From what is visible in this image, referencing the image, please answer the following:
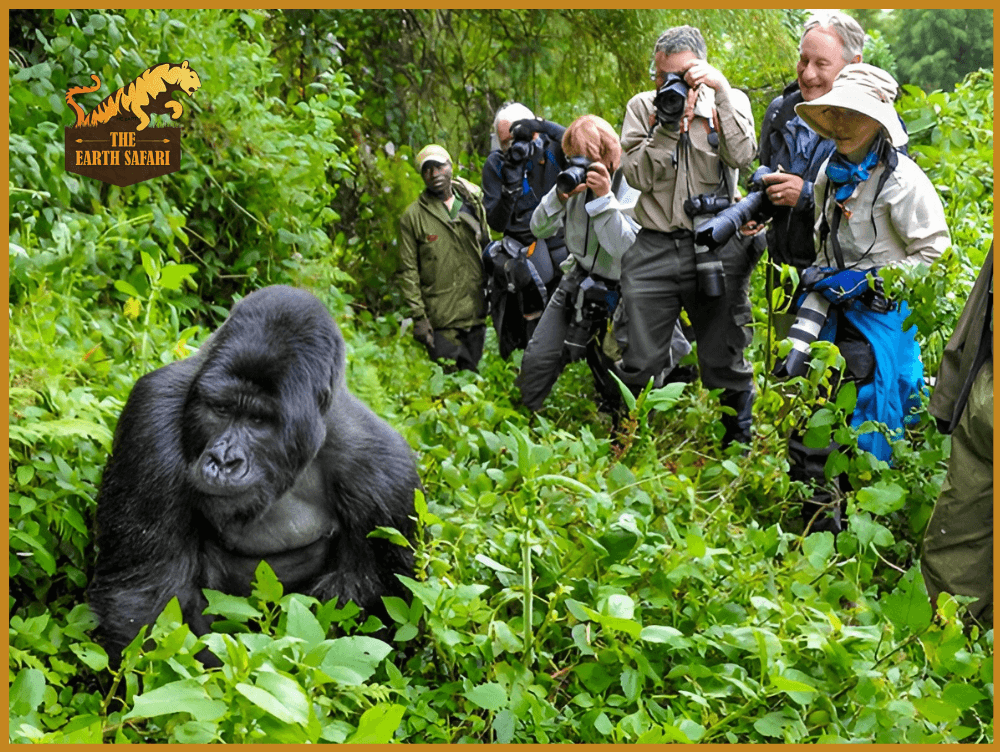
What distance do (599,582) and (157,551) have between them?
0.99m

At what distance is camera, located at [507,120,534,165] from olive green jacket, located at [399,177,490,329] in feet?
2.40

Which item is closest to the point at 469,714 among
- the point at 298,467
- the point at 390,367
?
the point at 298,467

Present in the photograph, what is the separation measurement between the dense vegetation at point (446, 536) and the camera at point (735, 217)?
404 millimetres

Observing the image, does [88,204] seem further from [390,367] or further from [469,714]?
[469,714]

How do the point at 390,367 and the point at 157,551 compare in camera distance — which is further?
the point at 390,367

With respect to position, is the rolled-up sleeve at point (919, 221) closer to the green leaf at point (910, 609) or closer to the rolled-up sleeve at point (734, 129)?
the rolled-up sleeve at point (734, 129)

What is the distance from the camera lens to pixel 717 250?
13.9 feet

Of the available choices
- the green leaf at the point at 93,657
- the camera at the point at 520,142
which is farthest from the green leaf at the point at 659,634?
the camera at the point at 520,142

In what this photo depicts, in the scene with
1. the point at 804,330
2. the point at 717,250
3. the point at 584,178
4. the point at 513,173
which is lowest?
the point at 804,330

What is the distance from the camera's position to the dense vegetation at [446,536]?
1965 mm

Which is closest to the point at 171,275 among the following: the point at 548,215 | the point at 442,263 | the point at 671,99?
the point at 548,215

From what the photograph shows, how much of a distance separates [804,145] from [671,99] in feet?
1.82

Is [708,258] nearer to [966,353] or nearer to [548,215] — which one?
[548,215]

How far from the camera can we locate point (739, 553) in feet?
8.63
